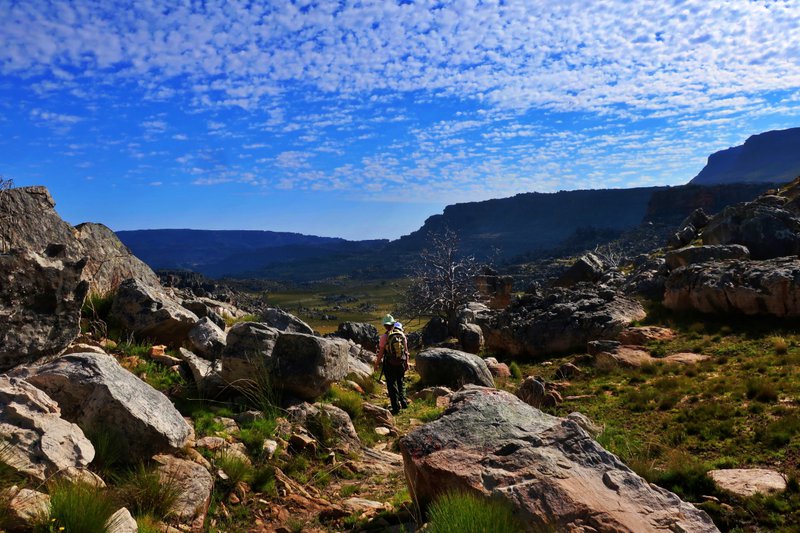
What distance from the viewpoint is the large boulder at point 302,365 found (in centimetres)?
1009

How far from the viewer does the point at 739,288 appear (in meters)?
20.8

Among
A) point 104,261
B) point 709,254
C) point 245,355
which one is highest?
point 104,261

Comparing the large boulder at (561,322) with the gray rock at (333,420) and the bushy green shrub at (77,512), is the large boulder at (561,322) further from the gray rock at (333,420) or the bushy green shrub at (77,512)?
the bushy green shrub at (77,512)

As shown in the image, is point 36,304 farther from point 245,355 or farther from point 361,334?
point 361,334

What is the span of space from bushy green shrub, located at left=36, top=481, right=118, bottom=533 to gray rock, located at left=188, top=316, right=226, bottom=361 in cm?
652

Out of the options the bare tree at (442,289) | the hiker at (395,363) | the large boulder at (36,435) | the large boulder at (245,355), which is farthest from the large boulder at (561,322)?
the large boulder at (36,435)

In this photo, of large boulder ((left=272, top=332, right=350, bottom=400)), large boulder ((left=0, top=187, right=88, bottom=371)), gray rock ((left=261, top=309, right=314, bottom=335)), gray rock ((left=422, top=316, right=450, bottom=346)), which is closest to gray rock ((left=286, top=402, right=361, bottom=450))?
large boulder ((left=272, top=332, right=350, bottom=400))

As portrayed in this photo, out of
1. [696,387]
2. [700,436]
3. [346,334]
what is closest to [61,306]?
[700,436]

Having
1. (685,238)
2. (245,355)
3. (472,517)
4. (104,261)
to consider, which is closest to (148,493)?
(472,517)

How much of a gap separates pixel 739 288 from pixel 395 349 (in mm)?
15718

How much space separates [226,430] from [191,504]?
241 centimetres

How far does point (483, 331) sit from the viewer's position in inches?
1107

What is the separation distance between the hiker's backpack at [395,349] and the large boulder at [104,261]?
620 centimetres

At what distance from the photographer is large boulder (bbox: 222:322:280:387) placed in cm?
986
